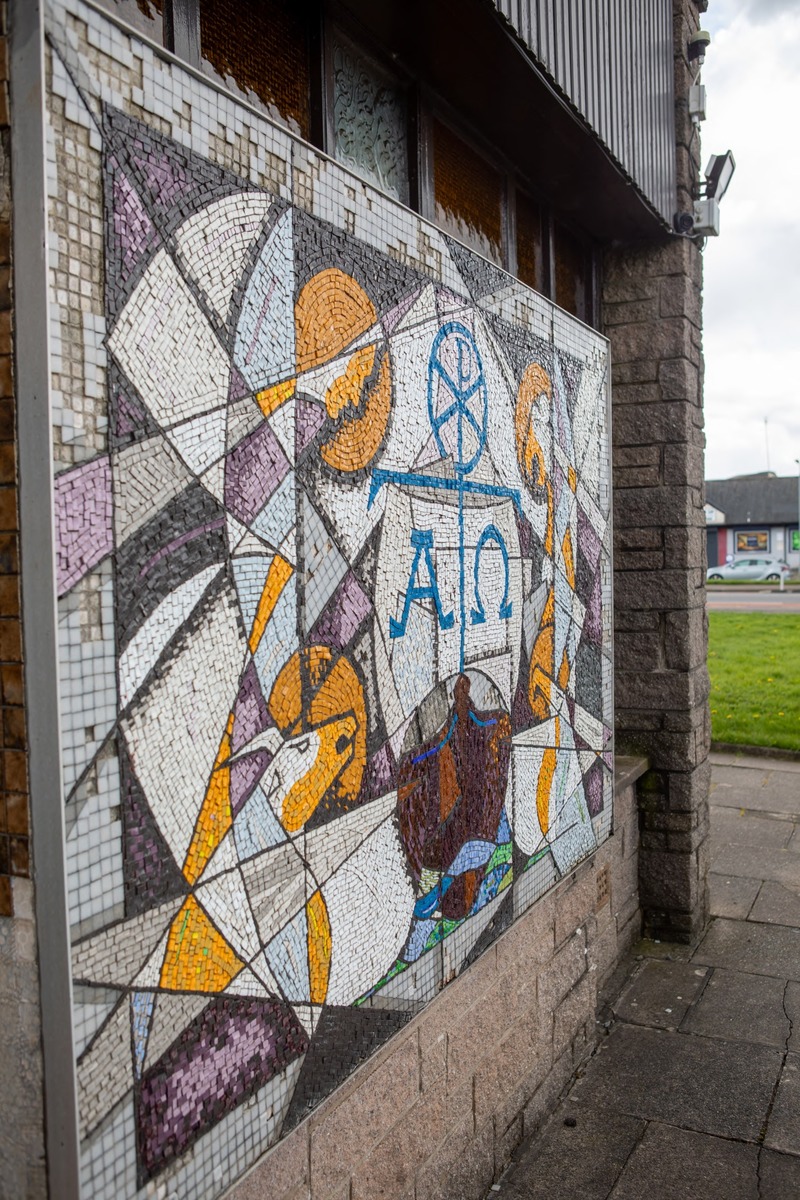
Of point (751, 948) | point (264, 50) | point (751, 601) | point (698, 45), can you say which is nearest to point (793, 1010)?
point (751, 948)

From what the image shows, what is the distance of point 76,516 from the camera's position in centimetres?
143

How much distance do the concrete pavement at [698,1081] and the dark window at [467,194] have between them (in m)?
2.99

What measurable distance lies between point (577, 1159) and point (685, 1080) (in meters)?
0.67

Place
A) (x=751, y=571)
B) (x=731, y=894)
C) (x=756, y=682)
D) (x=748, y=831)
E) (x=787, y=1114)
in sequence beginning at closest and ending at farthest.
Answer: (x=787, y=1114) → (x=731, y=894) → (x=748, y=831) → (x=756, y=682) → (x=751, y=571)

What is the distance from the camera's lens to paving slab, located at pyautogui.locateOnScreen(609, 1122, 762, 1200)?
2.95 m

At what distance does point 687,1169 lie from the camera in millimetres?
3070

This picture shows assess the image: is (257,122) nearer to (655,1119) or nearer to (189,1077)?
(189,1077)

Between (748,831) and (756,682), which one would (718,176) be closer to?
(748,831)

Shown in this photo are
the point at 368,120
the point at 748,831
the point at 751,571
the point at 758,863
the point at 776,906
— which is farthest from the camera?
the point at 751,571

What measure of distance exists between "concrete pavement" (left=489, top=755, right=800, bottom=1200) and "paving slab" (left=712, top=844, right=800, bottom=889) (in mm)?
96

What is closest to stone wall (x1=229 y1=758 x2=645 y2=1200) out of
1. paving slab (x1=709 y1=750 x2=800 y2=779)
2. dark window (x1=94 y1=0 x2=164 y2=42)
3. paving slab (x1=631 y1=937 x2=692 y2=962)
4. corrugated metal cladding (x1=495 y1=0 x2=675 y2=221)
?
paving slab (x1=631 y1=937 x2=692 y2=962)

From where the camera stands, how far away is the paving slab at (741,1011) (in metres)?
3.92

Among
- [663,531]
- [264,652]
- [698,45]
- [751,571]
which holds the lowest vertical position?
[751,571]

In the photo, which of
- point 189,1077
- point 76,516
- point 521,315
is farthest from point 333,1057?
point 521,315
